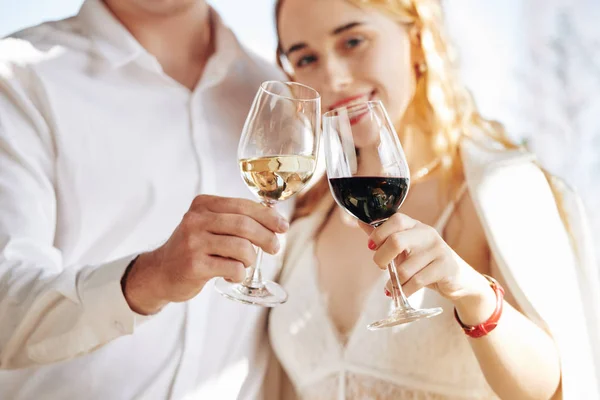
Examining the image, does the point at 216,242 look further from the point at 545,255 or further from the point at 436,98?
the point at 436,98

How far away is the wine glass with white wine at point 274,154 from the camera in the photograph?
96cm

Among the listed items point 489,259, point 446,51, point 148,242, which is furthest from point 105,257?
point 446,51

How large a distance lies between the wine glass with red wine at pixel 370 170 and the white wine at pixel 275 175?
0.16 feet

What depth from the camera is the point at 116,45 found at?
151cm

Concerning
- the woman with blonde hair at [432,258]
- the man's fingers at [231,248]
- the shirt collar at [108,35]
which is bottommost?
the woman with blonde hair at [432,258]

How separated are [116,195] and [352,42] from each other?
0.63 metres

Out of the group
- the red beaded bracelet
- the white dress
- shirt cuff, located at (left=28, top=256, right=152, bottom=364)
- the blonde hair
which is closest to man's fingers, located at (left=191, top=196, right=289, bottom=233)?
shirt cuff, located at (left=28, top=256, right=152, bottom=364)

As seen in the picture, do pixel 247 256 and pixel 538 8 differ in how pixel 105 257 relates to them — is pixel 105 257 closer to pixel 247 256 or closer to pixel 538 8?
pixel 247 256

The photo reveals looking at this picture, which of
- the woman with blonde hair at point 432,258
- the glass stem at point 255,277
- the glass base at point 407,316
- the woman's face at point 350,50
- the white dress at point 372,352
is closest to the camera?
the glass base at point 407,316

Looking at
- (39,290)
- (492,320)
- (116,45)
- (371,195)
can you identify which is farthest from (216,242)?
(116,45)

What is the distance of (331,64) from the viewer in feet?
4.72

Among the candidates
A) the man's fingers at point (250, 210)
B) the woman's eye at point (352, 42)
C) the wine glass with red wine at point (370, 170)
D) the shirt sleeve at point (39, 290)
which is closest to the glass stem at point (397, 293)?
the wine glass with red wine at point (370, 170)

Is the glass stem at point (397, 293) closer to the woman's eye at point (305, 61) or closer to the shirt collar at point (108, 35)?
the woman's eye at point (305, 61)

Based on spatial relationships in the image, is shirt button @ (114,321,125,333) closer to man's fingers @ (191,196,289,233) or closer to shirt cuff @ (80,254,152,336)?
shirt cuff @ (80,254,152,336)
